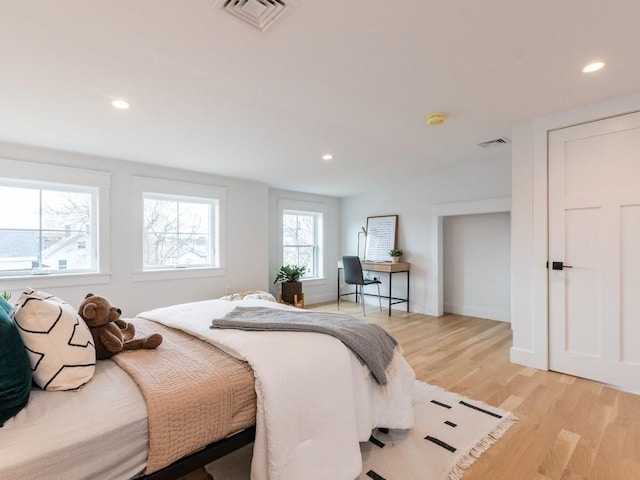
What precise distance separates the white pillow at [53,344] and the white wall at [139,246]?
2610mm

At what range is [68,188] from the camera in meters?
3.47

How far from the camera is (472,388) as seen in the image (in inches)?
101

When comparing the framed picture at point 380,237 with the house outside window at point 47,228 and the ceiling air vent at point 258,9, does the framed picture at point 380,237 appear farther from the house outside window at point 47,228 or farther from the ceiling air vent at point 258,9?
the ceiling air vent at point 258,9

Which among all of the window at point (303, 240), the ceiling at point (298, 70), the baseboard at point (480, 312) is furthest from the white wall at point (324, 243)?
the baseboard at point (480, 312)

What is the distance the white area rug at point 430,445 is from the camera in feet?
5.36

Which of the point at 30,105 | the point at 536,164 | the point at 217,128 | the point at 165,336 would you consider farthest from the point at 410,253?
the point at 30,105

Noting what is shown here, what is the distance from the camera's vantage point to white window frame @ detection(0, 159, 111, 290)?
123 inches

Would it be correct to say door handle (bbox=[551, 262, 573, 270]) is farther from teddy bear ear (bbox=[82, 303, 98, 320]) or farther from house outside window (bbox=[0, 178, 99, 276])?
house outside window (bbox=[0, 178, 99, 276])

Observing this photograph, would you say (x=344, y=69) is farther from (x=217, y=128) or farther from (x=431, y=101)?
(x=217, y=128)

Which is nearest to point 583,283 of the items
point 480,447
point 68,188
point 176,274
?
point 480,447

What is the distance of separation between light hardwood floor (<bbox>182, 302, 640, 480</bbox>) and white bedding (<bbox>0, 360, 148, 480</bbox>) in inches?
30.9

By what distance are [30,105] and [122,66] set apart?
1.02 m

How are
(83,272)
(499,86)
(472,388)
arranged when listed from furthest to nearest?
(83,272) < (472,388) < (499,86)

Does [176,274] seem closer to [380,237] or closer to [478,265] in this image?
[380,237]
